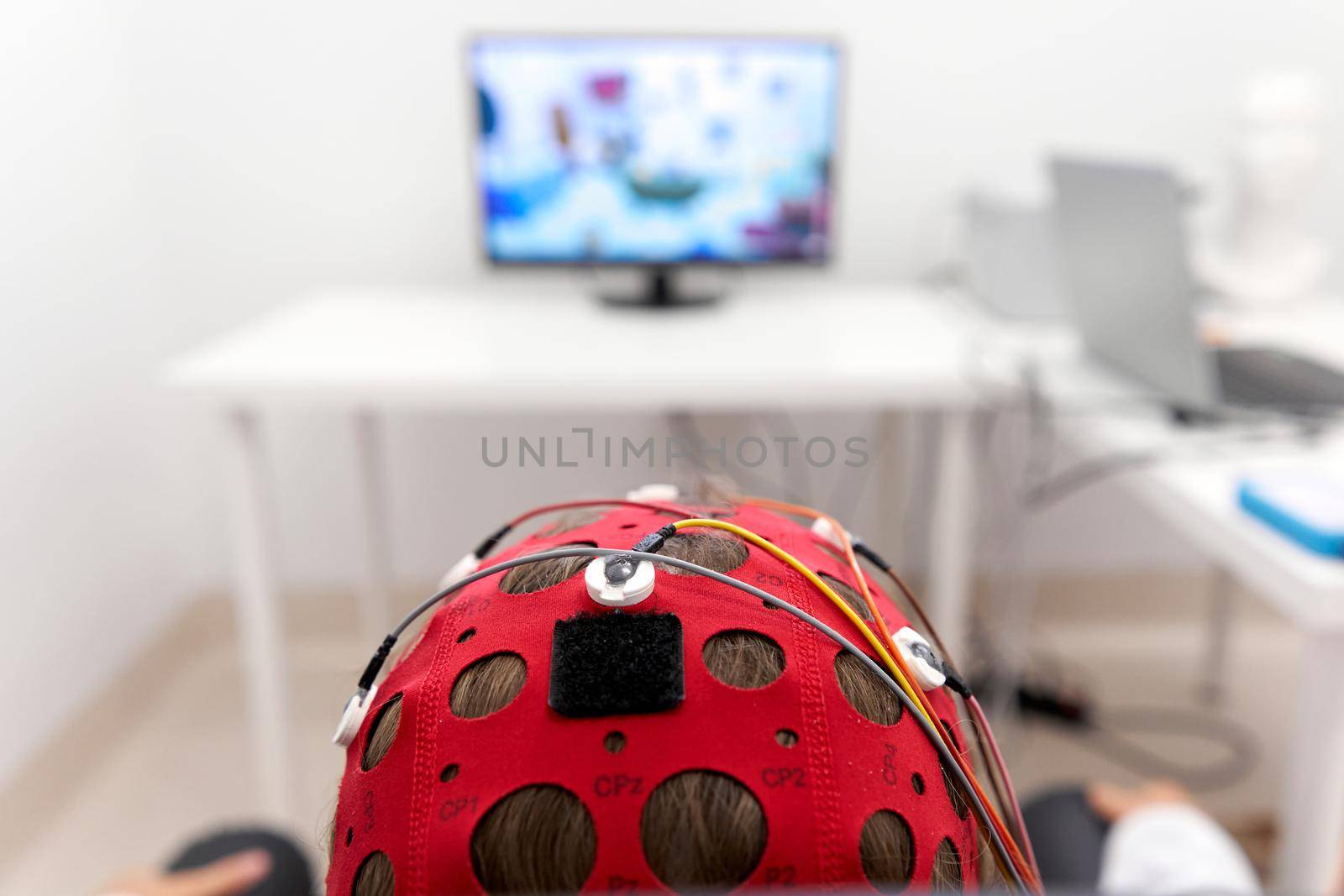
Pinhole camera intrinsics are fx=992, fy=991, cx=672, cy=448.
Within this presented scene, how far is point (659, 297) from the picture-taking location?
1724 millimetres

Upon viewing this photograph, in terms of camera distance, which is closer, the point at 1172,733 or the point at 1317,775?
the point at 1317,775

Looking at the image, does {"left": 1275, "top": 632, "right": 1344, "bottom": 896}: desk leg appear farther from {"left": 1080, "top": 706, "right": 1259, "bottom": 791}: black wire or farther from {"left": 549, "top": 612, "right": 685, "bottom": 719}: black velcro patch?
{"left": 1080, "top": 706, "right": 1259, "bottom": 791}: black wire

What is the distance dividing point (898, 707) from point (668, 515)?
131 mm

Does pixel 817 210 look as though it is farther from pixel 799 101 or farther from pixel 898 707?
pixel 898 707

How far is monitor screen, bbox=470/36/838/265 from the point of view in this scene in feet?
5.15

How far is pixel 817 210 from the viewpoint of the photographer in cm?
166

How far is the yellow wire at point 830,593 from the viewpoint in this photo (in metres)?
0.38

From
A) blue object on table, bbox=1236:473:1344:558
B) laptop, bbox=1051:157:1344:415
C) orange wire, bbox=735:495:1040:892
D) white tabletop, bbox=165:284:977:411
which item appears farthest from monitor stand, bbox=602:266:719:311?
orange wire, bbox=735:495:1040:892

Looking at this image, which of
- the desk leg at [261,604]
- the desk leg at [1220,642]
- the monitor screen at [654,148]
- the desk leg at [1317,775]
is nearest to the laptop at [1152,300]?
the desk leg at [1317,775]

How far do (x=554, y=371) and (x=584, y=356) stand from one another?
93 millimetres

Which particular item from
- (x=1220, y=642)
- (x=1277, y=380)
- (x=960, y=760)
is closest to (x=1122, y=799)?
(x=1277, y=380)

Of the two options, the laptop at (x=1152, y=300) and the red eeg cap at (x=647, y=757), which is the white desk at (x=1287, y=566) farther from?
the red eeg cap at (x=647, y=757)

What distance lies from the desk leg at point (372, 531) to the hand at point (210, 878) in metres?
0.60

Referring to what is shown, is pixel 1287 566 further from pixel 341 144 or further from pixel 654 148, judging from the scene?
pixel 341 144
